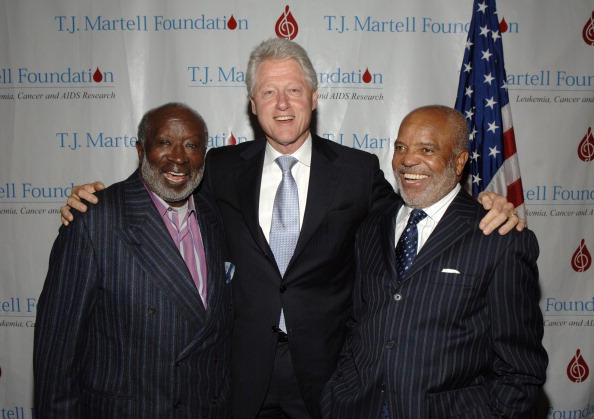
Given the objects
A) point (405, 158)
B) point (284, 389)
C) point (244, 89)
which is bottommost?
point (284, 389)

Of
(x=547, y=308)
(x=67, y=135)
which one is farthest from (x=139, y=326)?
(x=547, y=308)

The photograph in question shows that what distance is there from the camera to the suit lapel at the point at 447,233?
1.91 meters

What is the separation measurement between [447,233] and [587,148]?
8.73 ft

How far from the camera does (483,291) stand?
6.10 ft

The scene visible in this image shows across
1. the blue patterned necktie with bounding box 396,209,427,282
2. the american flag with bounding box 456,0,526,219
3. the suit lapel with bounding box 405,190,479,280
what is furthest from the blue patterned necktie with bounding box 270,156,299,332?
the american flag with bounding box 456,0,526,219

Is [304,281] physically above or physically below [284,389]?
above

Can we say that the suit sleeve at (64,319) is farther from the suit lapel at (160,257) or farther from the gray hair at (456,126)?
the gray hair at (456,126)

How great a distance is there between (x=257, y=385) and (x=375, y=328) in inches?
28.0

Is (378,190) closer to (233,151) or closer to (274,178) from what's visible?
(274,178)

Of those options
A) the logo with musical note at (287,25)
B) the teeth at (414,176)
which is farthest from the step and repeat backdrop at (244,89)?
the teeth at (414,176)

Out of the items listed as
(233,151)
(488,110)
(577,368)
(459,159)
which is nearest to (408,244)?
(459,159)

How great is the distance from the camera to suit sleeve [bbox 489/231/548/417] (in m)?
1.80

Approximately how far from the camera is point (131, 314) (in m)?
1.98

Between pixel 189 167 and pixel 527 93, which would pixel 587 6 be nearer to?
pixel 527 93
